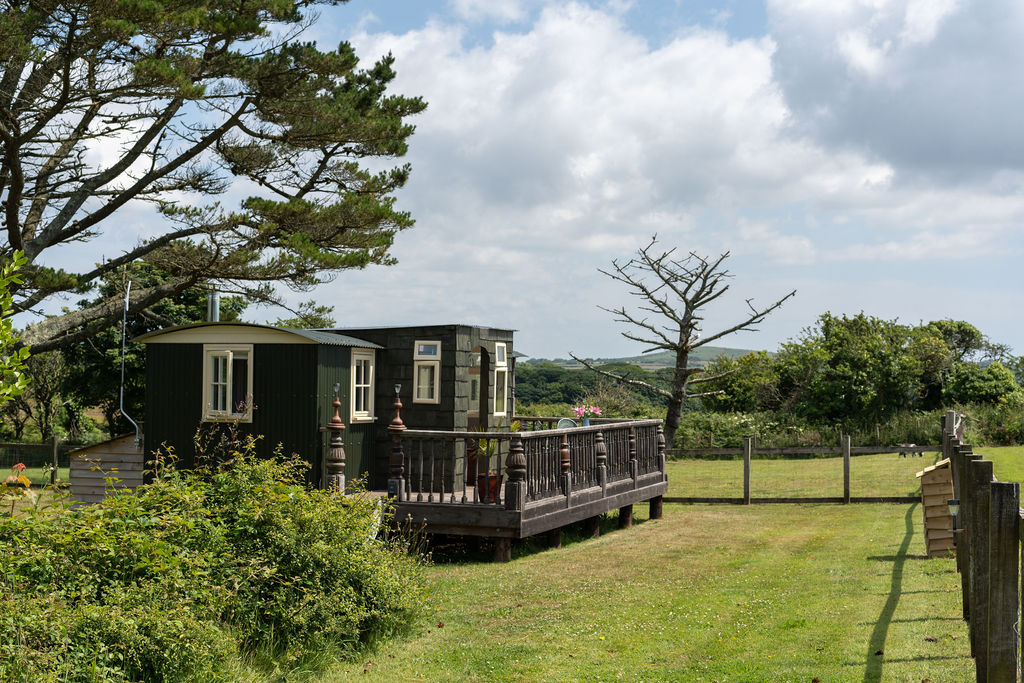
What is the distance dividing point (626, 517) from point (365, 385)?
5.01 m

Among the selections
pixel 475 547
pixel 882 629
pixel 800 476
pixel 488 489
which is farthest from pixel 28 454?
pixel 882 629

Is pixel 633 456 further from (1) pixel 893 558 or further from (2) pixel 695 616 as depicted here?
(2) pixel 695 616

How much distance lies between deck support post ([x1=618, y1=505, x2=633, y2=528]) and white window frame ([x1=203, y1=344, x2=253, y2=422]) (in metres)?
6.33

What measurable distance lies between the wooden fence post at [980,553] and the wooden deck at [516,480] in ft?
20.3

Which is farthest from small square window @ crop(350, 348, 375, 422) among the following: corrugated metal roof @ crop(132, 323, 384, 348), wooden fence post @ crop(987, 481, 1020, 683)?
wooden fence post @ crop(987, 481, 1020, 683)

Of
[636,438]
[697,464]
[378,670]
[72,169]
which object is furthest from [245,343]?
[697,464]

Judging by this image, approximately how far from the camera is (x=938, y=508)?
35.0 ft

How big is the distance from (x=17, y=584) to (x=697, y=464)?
2302 centimetres

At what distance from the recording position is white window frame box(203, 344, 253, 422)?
523 inches

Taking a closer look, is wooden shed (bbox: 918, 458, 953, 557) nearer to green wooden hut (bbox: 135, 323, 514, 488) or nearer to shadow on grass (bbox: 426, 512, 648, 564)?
shadow on grass (bbox: 426, 512, 648, 564)

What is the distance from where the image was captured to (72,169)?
66.4 feet

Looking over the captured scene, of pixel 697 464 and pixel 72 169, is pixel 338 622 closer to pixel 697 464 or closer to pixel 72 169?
pixel 72 169

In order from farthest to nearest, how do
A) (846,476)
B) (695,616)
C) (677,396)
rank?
(677,396), (846,476), (695,616)

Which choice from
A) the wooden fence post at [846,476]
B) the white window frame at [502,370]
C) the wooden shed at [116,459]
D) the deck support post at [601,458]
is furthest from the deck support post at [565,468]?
the wooden shed at [116,459]
